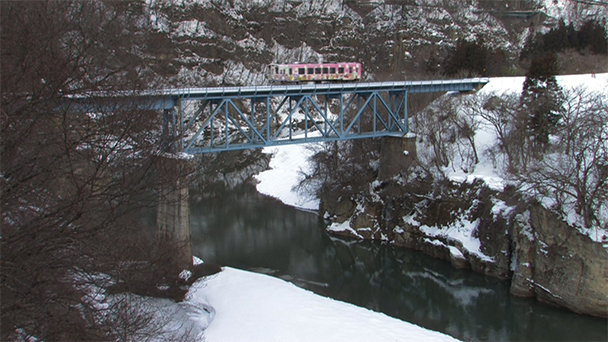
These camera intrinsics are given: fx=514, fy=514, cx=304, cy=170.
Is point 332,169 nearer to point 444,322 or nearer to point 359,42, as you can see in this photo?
point 444,322

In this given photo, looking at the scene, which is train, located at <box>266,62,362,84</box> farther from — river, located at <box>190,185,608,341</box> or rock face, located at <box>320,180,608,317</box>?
river, located at <box>190,185,608,341</box>

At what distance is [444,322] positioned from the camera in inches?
774

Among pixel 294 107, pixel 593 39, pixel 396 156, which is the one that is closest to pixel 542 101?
pixel 396 156

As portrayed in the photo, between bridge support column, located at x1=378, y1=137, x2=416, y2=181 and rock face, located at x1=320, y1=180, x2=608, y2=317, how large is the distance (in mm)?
1076

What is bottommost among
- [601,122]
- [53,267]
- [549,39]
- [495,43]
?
[53,267]

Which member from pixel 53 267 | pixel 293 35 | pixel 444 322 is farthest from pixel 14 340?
pixel 293 35

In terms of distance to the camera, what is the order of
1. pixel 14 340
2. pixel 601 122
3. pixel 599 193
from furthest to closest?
pixel 601 122, pixel 599 193, pixel 14 340

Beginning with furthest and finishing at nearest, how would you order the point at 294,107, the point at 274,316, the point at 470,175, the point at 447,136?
the point at 294,107
the point at 447,136
the point at 470,175
the point at 274,316

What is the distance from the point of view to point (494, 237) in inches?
973

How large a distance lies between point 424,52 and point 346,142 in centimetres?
3741

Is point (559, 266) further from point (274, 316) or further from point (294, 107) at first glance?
point (294, 107)

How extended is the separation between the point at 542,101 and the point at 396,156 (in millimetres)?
9041

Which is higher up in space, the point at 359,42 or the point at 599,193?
the point at 359,42

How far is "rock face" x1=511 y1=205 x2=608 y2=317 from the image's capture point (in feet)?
66.8
